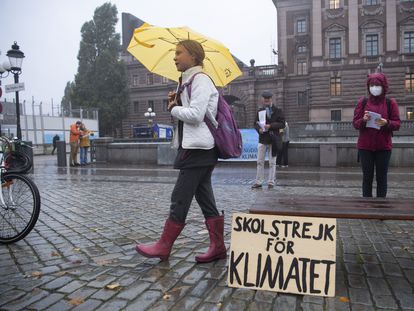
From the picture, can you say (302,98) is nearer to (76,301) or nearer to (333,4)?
(333,4)

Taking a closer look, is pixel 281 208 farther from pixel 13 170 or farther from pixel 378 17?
pixel 378 17

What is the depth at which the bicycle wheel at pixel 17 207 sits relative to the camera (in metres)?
4.32

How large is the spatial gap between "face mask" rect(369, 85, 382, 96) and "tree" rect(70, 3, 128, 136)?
167ft

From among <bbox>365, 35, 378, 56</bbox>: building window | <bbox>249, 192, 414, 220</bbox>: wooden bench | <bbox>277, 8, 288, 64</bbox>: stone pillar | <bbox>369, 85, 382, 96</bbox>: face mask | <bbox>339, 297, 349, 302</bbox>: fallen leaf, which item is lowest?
<bbox>339, 297, 349, 302</bbox>: fallen leaf

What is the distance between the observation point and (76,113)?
38.0 metres

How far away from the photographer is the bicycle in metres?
4.32

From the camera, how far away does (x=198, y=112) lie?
329 cm

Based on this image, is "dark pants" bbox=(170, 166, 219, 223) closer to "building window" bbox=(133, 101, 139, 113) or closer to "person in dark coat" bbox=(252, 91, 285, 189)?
"person in dark coat" bbox=(252, 91, 285, 189)

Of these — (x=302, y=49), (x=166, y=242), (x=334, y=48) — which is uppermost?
(x=302, y=49)

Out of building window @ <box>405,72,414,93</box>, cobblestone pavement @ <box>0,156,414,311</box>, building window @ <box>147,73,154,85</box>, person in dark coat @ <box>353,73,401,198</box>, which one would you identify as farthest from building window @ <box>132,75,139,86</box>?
person in dark coat @ <box>353,73,401,198</box>

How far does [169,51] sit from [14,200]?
8.04 ft

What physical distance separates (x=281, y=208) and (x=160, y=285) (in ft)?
3.63

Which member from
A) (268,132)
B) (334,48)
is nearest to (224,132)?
(268,132)

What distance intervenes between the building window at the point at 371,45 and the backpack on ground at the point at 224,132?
49205 millimetres
